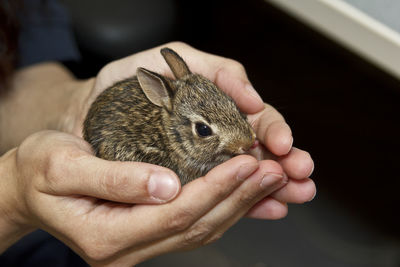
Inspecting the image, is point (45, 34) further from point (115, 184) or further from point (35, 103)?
point (115, 184)

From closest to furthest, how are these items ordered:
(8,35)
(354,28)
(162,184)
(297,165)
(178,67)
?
(162,184) → (297,165) → (354,28) → (178,67) → (8,35)

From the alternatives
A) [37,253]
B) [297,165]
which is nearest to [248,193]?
[297,165]

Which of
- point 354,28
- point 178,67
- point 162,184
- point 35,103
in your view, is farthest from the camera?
point 35,103

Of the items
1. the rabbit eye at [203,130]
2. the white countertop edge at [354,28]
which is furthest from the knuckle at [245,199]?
the white countertop edge at [354,28]

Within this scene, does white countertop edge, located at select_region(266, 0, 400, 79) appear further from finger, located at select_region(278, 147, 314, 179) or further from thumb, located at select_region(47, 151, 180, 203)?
thumb, located at select_region(47, 151, 180, 203)

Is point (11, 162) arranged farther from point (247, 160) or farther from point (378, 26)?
point (378, 26)

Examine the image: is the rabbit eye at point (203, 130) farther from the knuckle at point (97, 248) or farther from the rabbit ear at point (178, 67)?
the knuckle at point (97, 248)

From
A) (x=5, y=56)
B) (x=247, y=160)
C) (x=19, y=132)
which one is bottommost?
(x=19, y=132)

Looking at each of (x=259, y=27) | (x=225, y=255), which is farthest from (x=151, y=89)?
(x=259, y=27)
